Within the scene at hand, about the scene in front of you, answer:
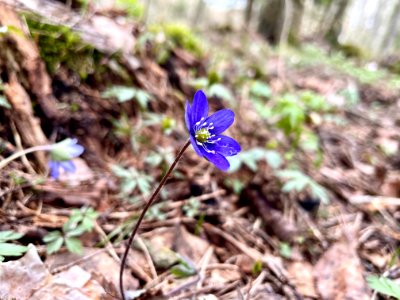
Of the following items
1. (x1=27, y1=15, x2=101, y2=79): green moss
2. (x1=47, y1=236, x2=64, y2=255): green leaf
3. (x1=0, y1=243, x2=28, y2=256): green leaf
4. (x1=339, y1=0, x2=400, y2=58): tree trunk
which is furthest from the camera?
(x1=339, y1=0, x2=400, y2=58): tree trunk

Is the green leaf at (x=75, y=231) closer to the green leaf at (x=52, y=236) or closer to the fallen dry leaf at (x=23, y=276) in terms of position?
the green leaf at (x=52, y=236)

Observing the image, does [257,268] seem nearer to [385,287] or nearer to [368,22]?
[385,287]

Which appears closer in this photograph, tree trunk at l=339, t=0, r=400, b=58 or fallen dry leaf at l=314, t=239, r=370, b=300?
fallen dry leaf at l=314, t=239, r=370, b=300

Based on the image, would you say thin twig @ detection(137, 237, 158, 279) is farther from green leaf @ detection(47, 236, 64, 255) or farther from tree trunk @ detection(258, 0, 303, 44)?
tree trunk @ detection(258, 0, 303, 44)

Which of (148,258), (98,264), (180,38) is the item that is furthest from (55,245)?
(180,38)

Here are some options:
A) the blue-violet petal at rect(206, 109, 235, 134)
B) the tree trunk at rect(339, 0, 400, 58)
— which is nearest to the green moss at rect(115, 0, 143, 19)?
the blue-violet petal at rect(206, 109, 235, 134)

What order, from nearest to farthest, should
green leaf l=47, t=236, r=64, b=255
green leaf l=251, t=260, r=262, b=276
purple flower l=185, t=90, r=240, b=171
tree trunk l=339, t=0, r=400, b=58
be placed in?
purple flower l=185, t=90, r=240, b=171
green leaf l=47, t=236, r=64, b=255
green leaf l=251, t=260, r=262, b=276
tree trunk l=339, t=0, r=400, b=58

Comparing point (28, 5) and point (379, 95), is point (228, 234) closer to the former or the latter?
point (28, 5)

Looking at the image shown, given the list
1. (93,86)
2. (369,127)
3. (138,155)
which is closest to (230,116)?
(138,155)

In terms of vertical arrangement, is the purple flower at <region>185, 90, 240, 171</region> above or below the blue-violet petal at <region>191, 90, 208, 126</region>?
below
